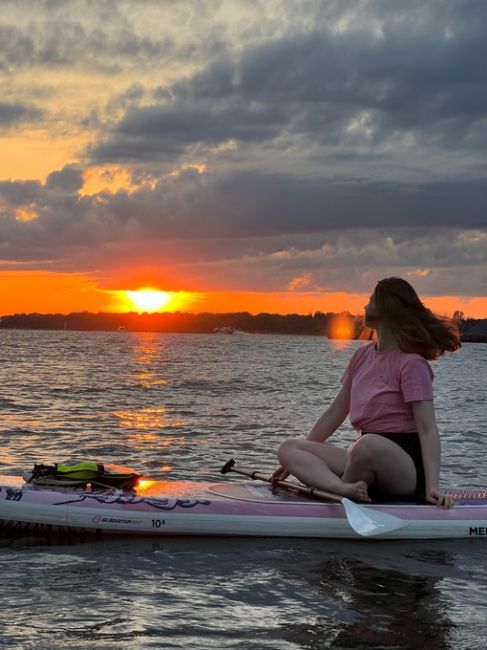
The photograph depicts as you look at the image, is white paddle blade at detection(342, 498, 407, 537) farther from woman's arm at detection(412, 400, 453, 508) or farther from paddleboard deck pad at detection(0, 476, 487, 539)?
woman's arm at detection(412, 400, 453, 508)

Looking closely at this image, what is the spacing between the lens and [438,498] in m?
6.34

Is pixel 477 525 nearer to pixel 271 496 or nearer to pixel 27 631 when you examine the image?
pixel 271 496

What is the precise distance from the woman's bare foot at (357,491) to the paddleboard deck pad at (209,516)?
0.13 m

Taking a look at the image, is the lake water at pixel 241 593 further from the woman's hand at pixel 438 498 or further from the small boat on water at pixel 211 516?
the woman's hand at pixel 438 498

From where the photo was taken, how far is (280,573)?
18.4 ft

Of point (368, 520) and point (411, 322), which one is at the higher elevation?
point (411, 322)

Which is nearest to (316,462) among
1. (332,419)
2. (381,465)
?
(332,419)

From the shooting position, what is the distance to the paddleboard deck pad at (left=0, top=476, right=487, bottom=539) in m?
6.43

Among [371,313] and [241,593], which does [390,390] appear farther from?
[241,593]

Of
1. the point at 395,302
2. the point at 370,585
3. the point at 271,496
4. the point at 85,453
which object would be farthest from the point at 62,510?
the point at 85,453

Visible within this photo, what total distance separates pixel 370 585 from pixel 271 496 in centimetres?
151

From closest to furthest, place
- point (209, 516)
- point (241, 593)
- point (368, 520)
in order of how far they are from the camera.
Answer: point (241, 593) → point (368, 520) → point (209, 516)

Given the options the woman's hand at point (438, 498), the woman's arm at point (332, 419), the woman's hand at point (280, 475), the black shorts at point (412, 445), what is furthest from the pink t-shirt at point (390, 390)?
the woman's hand at point (280, 475)

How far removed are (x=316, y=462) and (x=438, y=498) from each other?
3.28 feet
